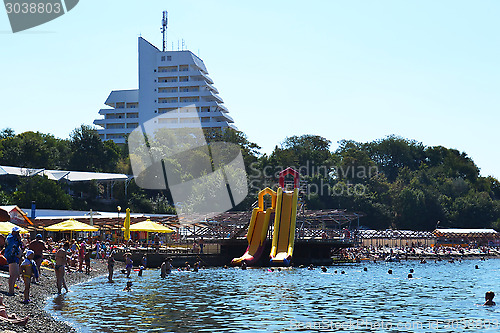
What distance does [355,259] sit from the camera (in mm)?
61562

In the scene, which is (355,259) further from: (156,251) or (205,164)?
(205,164)

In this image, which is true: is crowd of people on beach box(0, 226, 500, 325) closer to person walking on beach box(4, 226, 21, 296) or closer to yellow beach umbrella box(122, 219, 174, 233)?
person walking on beach box(4, 226, 21, 296)

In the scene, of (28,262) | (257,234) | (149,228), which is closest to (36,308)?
(28,262)

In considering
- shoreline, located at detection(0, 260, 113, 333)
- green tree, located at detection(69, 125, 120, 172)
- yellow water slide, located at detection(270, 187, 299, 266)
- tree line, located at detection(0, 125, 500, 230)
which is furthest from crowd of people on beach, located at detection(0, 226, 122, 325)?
green tree, located at detection(69, 125, 120, 172)

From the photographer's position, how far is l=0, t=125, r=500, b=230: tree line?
86062 mm

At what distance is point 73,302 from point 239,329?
7779mm

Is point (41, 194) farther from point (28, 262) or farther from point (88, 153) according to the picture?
point (28, 262)

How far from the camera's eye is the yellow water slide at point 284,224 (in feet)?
157

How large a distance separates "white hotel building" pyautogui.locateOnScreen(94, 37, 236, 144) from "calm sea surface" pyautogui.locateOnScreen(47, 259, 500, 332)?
10309 centimetres

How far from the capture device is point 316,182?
101312 mm

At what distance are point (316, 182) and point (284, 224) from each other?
53.6 metres

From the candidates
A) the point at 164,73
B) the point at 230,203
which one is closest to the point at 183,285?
the point at 230,203

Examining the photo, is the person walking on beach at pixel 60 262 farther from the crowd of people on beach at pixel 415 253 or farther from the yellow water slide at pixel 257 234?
the crowd of people on beach at pixel 415 253

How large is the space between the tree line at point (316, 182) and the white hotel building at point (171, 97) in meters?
27.4
